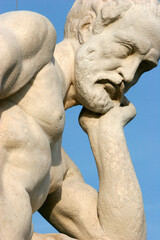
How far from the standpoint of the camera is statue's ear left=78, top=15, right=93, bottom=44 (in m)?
4.72

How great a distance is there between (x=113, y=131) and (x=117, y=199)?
414 mm

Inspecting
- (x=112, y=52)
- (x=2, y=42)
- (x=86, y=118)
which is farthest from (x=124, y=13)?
(x=2, y=42)

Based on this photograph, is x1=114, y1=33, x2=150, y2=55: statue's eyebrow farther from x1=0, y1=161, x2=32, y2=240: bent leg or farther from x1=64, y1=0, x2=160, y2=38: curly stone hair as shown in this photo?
x1=0, y1=161, x2=32, y2=240: bent leg

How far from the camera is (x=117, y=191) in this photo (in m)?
4.73

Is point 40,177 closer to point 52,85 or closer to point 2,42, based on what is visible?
point 52,85

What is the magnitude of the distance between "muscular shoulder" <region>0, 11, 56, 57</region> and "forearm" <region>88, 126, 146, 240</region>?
2.90ft

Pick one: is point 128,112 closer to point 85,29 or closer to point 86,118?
point 86,118

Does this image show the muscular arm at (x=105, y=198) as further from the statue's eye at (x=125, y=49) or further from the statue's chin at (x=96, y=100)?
the statue's eye at (x=125, y=49)

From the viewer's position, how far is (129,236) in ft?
15.5

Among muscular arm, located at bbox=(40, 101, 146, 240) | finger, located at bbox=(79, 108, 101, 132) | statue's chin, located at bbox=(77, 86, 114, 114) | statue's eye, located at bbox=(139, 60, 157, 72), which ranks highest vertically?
statue's eye, located at bbox=(139, 60, 157, 72)

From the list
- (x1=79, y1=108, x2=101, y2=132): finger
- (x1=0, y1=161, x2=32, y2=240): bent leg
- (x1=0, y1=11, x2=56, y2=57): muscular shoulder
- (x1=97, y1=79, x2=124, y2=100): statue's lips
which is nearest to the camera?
(x1=0, y1=161, x2=32, y2=240): bent leg

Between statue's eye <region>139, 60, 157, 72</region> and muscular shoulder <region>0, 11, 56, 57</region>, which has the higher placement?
muscular shoulder <region>0, 11, 56, 57</region>

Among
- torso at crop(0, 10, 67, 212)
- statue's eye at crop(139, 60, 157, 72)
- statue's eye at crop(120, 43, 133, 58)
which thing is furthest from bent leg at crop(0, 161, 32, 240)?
statue's eye at crop(139, 60, 157, 72)

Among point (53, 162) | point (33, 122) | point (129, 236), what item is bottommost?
point (129, 236)
